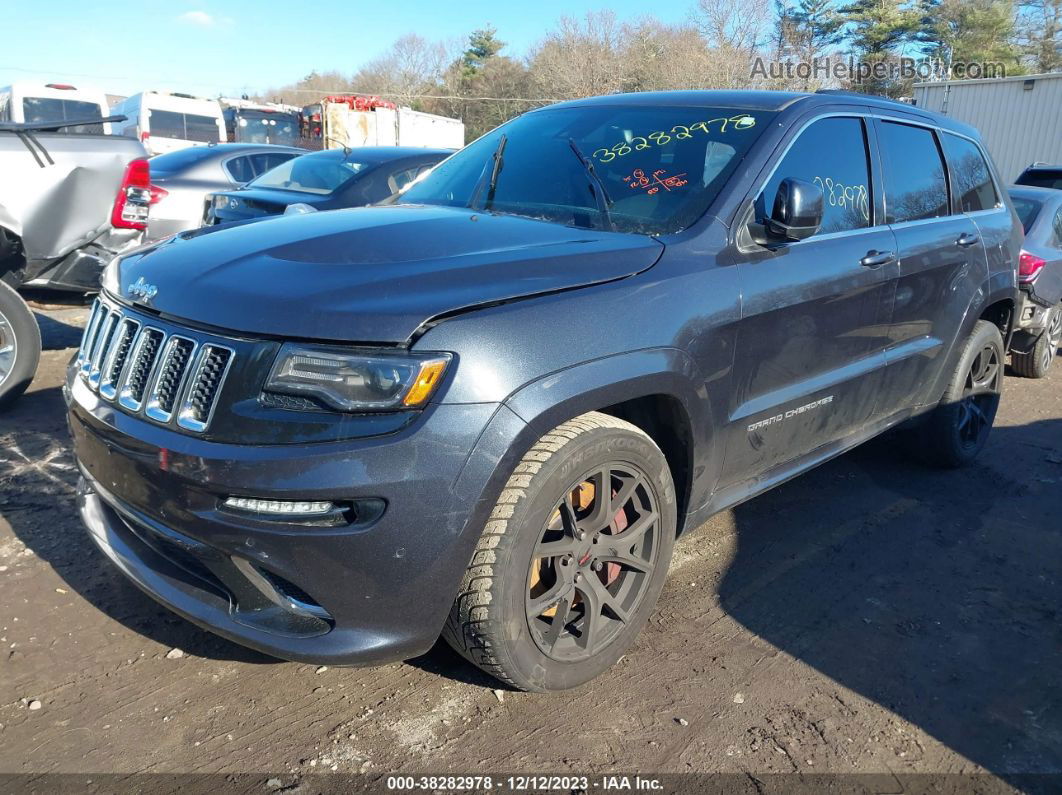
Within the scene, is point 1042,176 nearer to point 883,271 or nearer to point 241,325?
point 883,271

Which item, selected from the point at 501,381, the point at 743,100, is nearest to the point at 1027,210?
the point at 743,100

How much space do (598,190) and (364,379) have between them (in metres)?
1.50

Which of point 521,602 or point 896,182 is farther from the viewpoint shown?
point 896,182

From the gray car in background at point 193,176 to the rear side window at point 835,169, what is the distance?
648 centimetres

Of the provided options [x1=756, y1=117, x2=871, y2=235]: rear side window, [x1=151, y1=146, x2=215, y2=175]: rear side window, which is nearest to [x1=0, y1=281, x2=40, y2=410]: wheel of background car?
[x1=756, y1=117, x2=871, y2=235]: rear side window

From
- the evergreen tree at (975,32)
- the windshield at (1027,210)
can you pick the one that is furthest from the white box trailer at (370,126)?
the evergreen tree at (975,32)

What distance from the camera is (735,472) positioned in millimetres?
3174

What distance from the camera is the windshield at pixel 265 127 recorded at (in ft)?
85.8

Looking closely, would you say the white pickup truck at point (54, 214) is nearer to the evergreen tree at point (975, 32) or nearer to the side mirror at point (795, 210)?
the side mirror at point (795, 210)

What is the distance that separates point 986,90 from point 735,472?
19.8m

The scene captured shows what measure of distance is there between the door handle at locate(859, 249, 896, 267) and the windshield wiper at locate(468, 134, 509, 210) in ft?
5.18

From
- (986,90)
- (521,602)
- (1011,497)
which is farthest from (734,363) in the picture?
(986,90)

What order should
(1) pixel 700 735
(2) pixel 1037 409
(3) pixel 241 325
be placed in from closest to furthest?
(3) pixel 241 325, (1) pixel 700 735, (2) pixel 1037 409

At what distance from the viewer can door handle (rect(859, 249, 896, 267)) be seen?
11.6ft
